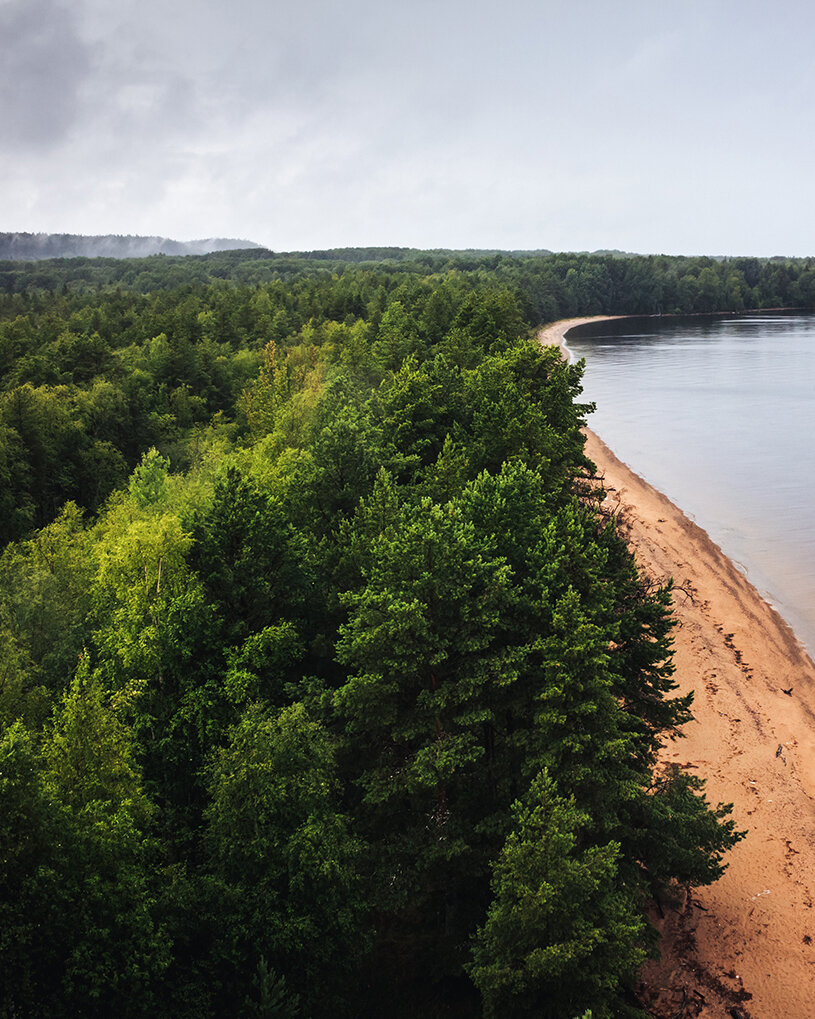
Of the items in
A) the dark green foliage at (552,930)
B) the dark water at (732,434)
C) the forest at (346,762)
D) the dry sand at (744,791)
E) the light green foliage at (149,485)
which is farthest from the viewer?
the dark water at (732,434)

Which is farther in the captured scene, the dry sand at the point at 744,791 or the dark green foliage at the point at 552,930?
the dry sand at the point at 744,791

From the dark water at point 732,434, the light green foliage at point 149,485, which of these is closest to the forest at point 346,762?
the light green foliage at point 149,485

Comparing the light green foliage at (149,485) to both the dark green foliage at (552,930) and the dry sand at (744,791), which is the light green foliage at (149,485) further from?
the dark green foliage at (552,930)

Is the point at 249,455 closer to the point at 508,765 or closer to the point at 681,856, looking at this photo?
the point at 508,765

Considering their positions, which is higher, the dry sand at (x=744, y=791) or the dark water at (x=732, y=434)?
the dark water at (x=732, y=434)

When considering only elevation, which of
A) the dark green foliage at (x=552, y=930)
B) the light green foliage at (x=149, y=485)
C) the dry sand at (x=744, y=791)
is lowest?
the dry sand at (x=744, y=791)

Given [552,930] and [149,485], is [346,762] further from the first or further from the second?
[149,485]

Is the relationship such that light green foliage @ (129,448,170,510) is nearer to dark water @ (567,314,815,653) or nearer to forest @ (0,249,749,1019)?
forest @ (0,249,749,1019)
